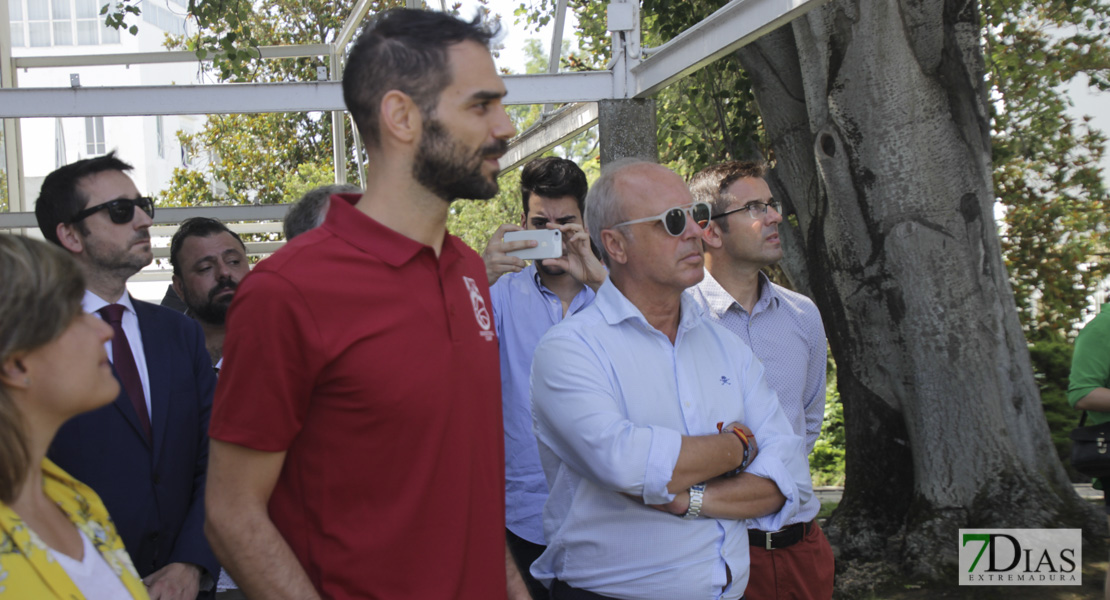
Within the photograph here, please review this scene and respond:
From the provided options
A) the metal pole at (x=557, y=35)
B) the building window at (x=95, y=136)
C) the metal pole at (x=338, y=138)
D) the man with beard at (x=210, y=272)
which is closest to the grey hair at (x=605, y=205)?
the man with beard at (x=210, y=272)

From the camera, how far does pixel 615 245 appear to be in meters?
2.74

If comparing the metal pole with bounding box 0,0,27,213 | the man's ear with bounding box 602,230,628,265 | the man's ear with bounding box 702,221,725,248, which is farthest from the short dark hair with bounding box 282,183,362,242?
the metal pole with bounding box 0,0,27,213

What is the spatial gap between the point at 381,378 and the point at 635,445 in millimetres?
759

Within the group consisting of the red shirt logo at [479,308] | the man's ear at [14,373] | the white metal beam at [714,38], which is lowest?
the man's ear at [14,373]

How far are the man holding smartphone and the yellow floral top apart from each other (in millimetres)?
1442

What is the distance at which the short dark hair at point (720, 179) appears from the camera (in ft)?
12.6

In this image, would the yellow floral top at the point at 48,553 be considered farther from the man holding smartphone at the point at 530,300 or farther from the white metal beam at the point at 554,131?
the white metal beam at the point at 554,131

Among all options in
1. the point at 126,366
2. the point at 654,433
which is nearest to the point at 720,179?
the point at 654,433

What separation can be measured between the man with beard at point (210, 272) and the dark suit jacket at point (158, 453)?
114 centimetres

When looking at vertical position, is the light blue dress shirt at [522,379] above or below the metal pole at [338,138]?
below

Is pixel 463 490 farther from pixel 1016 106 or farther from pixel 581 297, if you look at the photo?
pixel 1016 106

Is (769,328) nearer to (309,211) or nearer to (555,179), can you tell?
(555,179)

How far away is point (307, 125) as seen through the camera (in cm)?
Result: 1748

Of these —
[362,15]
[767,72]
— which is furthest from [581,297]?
[362,15]
